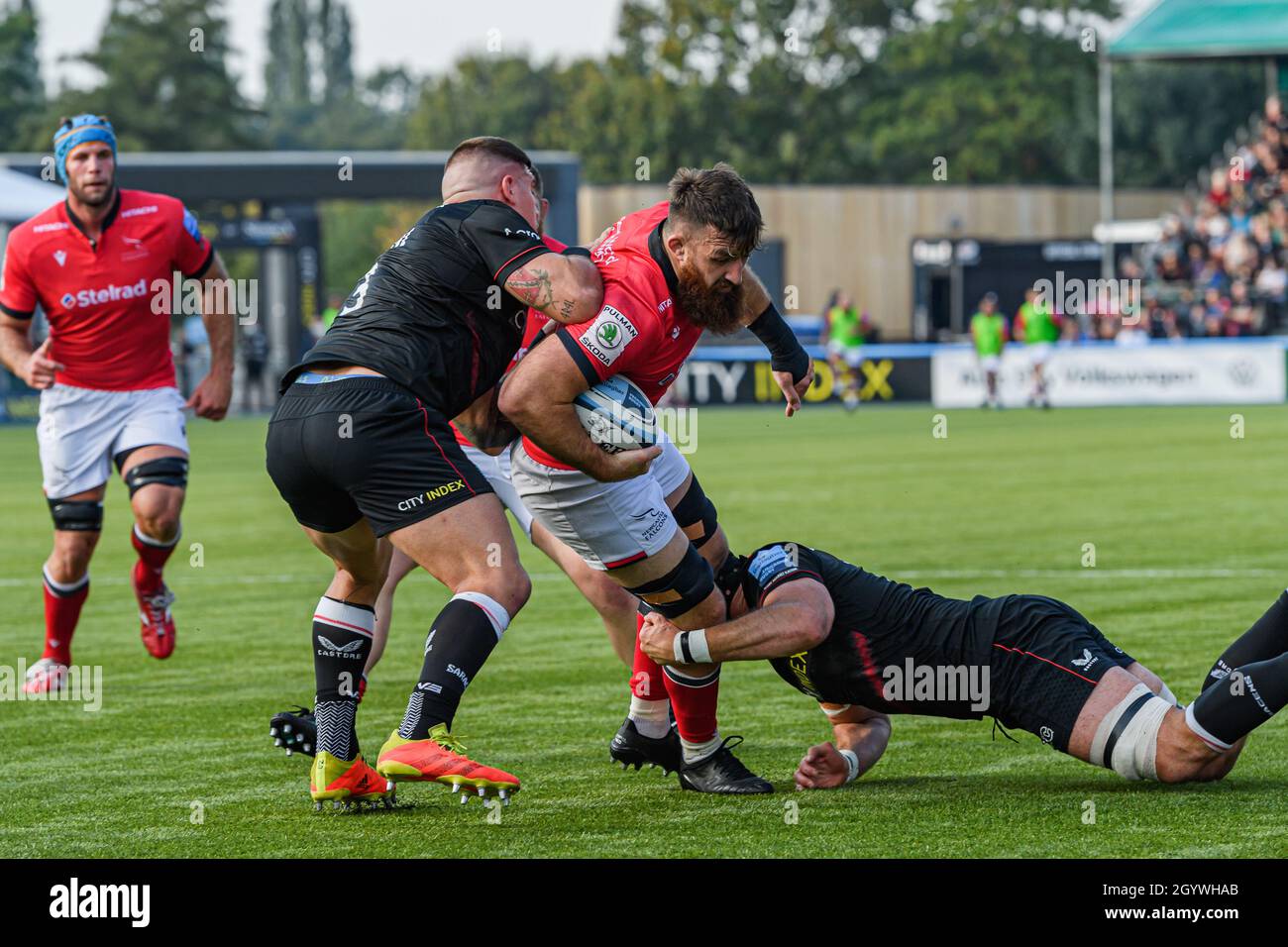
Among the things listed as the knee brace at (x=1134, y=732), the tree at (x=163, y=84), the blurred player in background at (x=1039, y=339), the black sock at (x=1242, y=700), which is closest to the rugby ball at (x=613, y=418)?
the knee brace at (x=1134, y=732)

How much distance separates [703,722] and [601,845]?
99cm

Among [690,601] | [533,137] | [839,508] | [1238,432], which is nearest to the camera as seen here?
[690,601]

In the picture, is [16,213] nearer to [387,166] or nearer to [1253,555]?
[387,166]

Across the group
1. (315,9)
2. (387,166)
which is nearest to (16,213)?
(387,166)

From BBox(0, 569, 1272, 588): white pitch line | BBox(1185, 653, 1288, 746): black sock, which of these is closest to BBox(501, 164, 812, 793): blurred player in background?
BBox(1185, 653, 1288, 746): black sock

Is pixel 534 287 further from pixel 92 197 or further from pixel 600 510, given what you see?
pixel 92 197

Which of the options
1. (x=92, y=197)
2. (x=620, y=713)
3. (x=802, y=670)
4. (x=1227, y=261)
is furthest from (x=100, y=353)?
(x=1227, y=261)

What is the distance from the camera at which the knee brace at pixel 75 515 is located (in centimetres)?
890

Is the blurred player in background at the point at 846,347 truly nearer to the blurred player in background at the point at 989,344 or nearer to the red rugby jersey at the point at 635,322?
the blurred player in background at the point at 989,344

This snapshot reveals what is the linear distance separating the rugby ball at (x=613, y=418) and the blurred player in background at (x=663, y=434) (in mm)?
70

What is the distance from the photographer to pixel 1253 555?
1245cm

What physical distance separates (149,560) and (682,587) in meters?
3.95

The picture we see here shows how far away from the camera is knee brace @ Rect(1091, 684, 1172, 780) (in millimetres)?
5805

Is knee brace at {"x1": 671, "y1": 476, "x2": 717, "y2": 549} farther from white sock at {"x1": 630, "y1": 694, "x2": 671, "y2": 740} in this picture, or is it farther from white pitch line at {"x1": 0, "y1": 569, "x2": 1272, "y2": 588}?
white pitch line at {"x1": 0, "y1": 569, "x2": 1272, "y2": 588}
